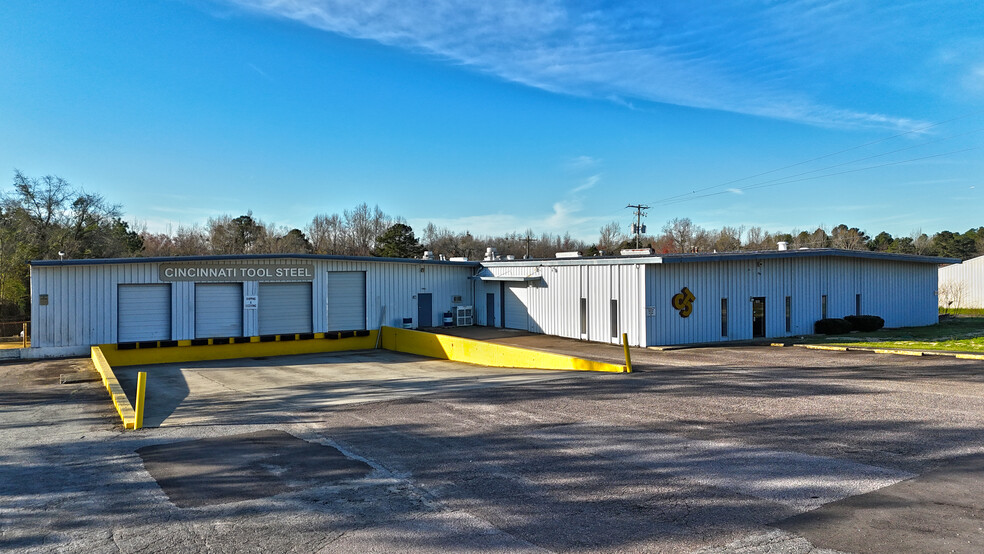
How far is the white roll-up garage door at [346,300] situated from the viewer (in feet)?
95.1

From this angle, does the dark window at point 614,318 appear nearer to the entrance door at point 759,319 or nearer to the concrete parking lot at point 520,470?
the entrance door at point 759,319

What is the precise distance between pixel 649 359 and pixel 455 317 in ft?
47.0

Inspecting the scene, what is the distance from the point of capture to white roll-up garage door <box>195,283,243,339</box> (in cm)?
2627

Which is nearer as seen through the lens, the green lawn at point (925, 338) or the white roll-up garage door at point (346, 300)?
the green lawn at point (925, 338)

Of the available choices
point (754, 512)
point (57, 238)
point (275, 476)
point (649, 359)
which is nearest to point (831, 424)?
point (754, 512)

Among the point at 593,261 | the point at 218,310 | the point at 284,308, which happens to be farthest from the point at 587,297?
the point at 218,310

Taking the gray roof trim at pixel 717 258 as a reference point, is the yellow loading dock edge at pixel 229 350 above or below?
below

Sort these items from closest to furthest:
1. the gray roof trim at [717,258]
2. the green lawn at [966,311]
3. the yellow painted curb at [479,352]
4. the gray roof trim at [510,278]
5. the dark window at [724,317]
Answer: the yellow painted curb at [479,352] < the gray roof trim at [717,258] < the dark window at [724,317] < the gray roof trim at [510,278] < the green lawn at [966,311]

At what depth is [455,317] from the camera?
106 ft

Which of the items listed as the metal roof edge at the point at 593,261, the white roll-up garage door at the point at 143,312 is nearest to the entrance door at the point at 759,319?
the metal roof edge at the point at 593,261

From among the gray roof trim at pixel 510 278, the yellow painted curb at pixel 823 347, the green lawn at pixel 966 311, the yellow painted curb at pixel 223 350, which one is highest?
the gray roof trim at pixel 510 278

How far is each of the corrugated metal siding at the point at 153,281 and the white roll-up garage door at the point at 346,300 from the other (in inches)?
10.0

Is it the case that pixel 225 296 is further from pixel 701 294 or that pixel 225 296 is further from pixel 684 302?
pixel 701 294

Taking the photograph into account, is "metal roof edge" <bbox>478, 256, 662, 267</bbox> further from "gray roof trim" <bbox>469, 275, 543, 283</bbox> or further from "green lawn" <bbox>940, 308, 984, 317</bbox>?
"green lawn" <bbox>940, 308, 984, 317</bbox>
